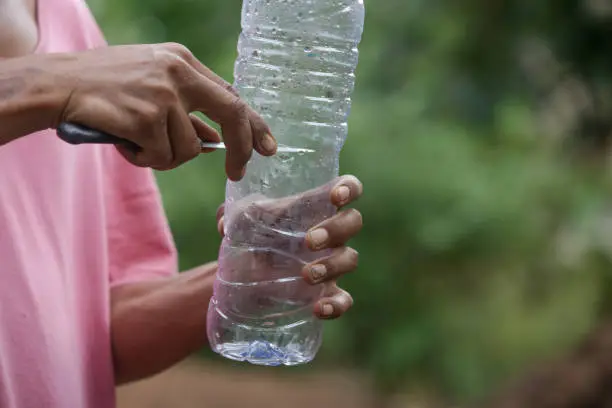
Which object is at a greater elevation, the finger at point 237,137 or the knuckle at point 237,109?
the knuckle at point 237,109

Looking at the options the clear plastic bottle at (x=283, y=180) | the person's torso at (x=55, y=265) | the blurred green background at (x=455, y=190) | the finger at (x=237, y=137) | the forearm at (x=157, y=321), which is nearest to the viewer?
→ the finger at (x=237, y=137)

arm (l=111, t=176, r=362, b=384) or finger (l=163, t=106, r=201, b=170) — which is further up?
finger (l=163, t=106, r=201, b=170)

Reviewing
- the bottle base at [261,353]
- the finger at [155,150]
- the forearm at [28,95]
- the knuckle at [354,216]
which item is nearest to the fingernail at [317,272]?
the knuckle at [354,216]

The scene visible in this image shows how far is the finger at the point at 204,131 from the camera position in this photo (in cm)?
145

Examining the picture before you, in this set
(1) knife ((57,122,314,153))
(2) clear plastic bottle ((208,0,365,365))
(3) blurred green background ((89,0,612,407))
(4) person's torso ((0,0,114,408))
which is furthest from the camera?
(3) blurred green background ((89,0,612,407))

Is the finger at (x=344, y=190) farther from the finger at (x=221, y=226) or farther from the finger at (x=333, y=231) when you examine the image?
the finger at (x=221, y=226)

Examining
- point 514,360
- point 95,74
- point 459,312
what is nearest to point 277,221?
point 95,74

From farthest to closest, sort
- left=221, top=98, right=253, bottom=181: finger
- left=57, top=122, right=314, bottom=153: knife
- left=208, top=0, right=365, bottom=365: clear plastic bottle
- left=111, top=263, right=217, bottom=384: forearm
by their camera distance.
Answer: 1. left=111, top=263, right=217, bottom=384: forearm
2. left=208, top=0, right=365, bottom=365: clear plastic bottle
3. left=221, top=98, right=253, bottom=181: finger
4. left=57, top=122, right=314, bottom=153: knife

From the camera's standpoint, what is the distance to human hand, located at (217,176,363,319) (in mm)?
1718

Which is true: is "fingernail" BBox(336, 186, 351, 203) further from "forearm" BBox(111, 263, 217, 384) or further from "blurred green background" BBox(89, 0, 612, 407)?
"blurred green background" BBox(89, 0, 612, 407)

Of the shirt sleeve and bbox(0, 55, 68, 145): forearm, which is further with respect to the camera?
the shirt sleeve

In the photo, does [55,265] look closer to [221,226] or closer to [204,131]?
[221,226]

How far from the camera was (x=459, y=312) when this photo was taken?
542cm

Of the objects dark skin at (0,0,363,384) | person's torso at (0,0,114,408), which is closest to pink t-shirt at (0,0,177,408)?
person's torso at (0,0,114,408)
